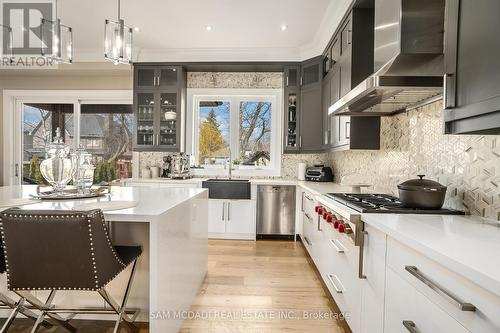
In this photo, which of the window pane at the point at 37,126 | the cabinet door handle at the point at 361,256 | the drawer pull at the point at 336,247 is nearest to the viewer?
the cabinet door handle at the point at 361,256

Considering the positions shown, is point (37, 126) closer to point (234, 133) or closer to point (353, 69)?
point (234, 133)

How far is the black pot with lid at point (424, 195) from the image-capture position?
1652 millimetres

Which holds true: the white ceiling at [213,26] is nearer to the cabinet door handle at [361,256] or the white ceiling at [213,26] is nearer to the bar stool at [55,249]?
the cabinet door handle at [361,256]

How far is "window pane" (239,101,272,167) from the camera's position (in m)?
4.83

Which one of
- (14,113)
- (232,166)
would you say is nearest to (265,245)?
(232,166)

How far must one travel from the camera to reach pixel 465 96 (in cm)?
115

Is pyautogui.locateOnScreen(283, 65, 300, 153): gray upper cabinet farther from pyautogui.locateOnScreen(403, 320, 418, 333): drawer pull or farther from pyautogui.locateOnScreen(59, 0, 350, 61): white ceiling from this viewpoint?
pyautogui.locateOnScreen(403, 320, 418, 333): drawer pull

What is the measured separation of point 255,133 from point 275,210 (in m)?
1.34

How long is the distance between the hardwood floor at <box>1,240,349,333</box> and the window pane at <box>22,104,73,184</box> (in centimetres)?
352

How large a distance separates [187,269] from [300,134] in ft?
9.12

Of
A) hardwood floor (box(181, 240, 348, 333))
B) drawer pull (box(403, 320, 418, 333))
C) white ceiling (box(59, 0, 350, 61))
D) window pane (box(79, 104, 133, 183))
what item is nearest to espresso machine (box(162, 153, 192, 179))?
window pane (box(79, 104, 133, 183))

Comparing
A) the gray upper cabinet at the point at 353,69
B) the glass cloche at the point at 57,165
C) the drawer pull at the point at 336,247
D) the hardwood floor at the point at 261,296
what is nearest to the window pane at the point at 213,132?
the hardwood floor at the point at 261,296

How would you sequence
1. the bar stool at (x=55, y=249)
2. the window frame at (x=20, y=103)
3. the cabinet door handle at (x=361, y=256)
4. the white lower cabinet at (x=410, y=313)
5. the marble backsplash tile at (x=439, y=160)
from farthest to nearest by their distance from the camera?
1. the window frame at (x=20, y=103)
2. the cabinet door handle at (x=361, y=256)
3. the marble backsplash tile at (x=439, y=160)
4. the bar stool at (x=55, y=249)
5. the white lower cabinet at (x=410, y=313)

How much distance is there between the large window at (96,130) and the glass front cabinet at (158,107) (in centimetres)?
59
